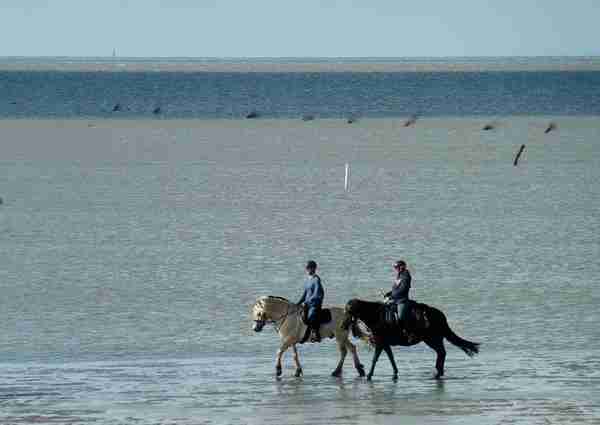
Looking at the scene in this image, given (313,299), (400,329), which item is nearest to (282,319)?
(313,299)

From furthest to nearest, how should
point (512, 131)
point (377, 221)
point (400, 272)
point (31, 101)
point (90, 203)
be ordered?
1. point (31, 101)
2. point (512, 131)
3. point (90, 203)
4. point (377, 221)
5. point (400, 272)

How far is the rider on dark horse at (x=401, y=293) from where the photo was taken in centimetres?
2497

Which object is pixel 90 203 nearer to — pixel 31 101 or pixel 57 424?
pixel 57 424

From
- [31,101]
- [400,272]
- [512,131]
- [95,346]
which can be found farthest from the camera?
[31,101]

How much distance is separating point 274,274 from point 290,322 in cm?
1429

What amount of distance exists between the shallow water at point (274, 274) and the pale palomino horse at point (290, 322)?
59 cm

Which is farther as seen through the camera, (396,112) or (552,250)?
(396,112)

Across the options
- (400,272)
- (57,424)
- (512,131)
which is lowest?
(57,424)

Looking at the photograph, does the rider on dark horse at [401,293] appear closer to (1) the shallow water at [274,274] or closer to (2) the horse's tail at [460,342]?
(2) the horse's tail at [460,342]

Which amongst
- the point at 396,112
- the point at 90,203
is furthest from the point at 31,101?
the point at 90,203

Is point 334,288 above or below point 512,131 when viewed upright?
below

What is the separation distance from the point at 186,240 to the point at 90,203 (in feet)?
36.7

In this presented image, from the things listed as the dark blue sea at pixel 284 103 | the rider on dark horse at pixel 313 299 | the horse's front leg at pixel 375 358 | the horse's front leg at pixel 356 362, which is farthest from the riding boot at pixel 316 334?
the dark blue sea at pixel 284 103

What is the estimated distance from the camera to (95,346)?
29922mm
